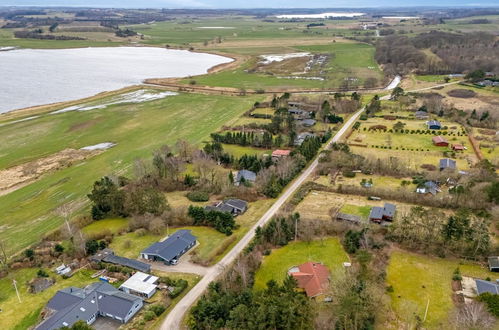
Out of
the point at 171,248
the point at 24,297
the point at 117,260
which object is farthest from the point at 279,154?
the point at 24,297

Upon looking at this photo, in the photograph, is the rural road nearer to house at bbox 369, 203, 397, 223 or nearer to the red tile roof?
the red tile roof

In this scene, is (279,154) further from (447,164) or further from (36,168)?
(36,168)

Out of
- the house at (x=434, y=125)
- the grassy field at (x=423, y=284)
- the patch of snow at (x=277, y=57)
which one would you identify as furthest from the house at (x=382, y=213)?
the patch of snow at (x=277, y=57)

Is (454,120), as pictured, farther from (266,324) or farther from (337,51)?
(337,51)

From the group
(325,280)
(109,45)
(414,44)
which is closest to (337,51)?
(414,44)

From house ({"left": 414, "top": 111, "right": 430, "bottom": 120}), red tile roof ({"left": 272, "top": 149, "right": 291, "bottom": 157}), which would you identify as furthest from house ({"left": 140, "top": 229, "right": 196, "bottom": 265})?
house ({"left": 414, "top": 111, "right": 430, "bottom": 120})

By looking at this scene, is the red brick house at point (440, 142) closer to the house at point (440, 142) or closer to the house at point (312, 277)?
the house at point (440, 142)
